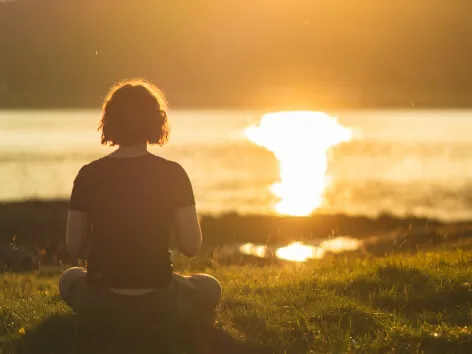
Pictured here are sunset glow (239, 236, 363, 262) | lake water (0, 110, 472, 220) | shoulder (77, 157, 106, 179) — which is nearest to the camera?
shoulder (77, 157, 106, 179)

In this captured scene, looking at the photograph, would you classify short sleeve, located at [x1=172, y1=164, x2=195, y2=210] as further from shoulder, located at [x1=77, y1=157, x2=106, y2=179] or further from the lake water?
the lake water

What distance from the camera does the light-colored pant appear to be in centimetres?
652

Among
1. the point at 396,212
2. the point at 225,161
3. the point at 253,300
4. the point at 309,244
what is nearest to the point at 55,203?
the point at 309,244

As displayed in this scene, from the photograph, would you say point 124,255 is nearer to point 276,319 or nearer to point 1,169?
point 276,319

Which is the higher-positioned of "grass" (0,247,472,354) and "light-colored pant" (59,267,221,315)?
"light-colored pant" (59,267,221,315)

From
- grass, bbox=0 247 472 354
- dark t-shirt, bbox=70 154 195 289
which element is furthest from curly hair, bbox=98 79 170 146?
grass, bbox=0 247 472 354

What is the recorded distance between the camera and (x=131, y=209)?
20.5ft

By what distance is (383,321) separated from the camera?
25.7 ft

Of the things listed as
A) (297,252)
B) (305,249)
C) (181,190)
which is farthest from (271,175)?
(181,190)

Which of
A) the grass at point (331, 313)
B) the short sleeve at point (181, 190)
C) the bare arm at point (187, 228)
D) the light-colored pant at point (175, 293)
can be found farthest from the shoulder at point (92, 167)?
A: the grass at point (331, 313)

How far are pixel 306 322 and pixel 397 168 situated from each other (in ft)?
267

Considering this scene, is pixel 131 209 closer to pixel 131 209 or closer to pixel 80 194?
pixel 131 209

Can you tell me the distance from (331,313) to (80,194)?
341 cm

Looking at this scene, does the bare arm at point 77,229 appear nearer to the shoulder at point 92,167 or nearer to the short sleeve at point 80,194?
the short sleeve at point 80,194
